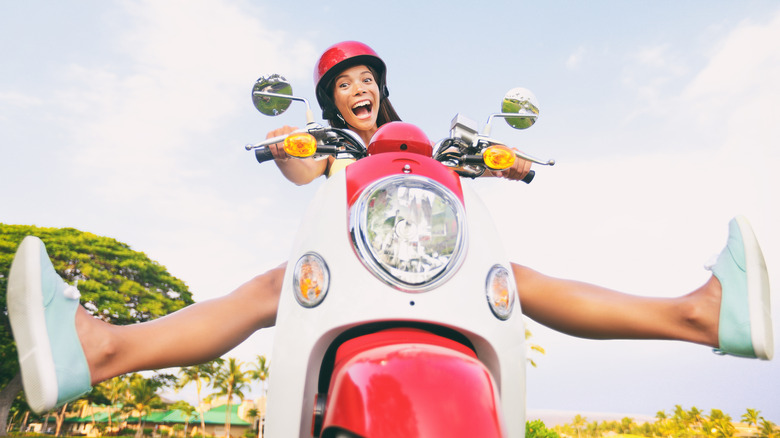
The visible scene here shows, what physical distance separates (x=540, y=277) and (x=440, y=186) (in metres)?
0.69

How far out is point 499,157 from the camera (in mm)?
1750

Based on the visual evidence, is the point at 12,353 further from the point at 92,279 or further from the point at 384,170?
the point at 384,170

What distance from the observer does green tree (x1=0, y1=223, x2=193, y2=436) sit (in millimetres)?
21641

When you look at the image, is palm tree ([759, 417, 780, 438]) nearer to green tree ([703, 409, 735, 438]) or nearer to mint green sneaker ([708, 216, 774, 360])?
green tree ([703, 409, 735, 438])

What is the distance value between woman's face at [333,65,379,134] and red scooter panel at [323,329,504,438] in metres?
1.80

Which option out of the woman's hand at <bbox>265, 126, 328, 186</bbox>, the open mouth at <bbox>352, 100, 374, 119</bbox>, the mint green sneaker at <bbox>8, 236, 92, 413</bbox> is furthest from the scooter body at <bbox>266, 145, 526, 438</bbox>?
the open mouth at <bbox>352, 100, 374, 119</bbox>

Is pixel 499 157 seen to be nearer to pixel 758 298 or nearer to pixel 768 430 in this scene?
pixel 758 298

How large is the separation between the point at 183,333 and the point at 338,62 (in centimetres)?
152

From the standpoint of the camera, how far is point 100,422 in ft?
197

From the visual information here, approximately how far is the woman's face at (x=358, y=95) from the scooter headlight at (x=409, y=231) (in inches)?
55.9

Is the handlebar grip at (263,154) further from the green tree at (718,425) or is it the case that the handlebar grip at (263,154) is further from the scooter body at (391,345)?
the green tree at (718,425)

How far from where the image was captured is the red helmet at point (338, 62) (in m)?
2.63

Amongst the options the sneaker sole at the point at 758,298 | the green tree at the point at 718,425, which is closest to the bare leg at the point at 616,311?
the sneaker sole at the point at 758,298

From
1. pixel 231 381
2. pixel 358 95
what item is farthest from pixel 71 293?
pixel 231 381
